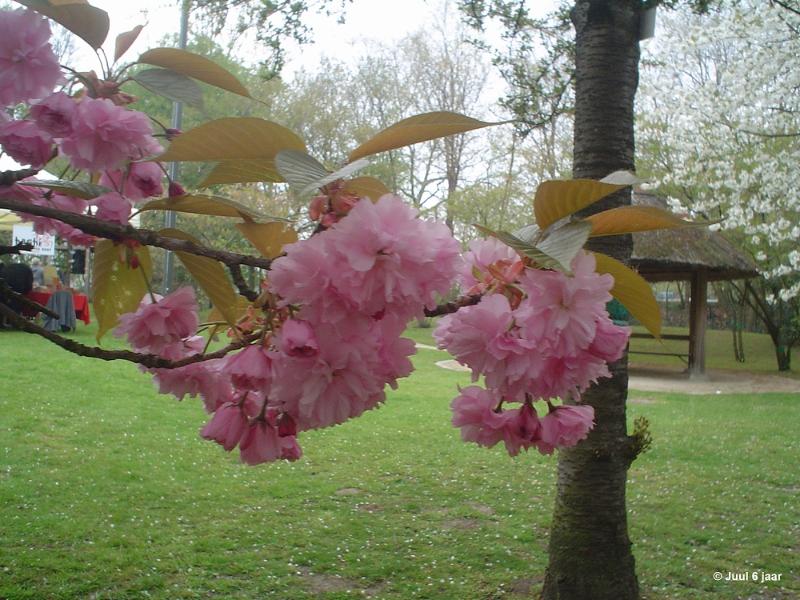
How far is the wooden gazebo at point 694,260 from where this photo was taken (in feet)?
34.7

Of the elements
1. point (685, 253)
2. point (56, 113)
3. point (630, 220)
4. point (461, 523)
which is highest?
point (685, 253)

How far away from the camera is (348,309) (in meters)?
0.53

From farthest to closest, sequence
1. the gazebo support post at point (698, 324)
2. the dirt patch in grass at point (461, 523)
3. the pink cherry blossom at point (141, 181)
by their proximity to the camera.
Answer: the gazebo support post at point (698, 324) → the dirt patch in grass at point (461, 523) → the pink cherry blossom at point (141, 181)

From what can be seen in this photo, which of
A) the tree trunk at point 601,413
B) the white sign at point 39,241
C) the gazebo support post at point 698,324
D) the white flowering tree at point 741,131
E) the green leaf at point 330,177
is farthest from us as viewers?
the gazebo support post at point 698,324

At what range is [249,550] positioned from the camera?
11.5 ft

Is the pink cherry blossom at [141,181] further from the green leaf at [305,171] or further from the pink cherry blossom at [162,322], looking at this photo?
the green leaf at [305,171]

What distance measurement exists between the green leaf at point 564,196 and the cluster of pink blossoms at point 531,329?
1.8 inches

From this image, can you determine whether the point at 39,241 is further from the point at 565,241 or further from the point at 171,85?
the point at 565,241

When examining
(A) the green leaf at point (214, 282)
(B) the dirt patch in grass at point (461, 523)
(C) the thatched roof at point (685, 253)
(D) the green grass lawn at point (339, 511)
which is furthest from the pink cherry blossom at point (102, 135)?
(C) the thatched roof at point (685, 253)

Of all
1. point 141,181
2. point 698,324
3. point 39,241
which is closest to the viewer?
point 141,181

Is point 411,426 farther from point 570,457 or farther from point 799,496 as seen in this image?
point 570,457

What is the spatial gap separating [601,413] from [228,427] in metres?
2.21

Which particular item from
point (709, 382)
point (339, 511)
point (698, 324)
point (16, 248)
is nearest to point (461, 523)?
point (339, 511)

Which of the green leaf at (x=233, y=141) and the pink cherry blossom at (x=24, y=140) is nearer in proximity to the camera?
the green leaf at (x=233, y=141)
